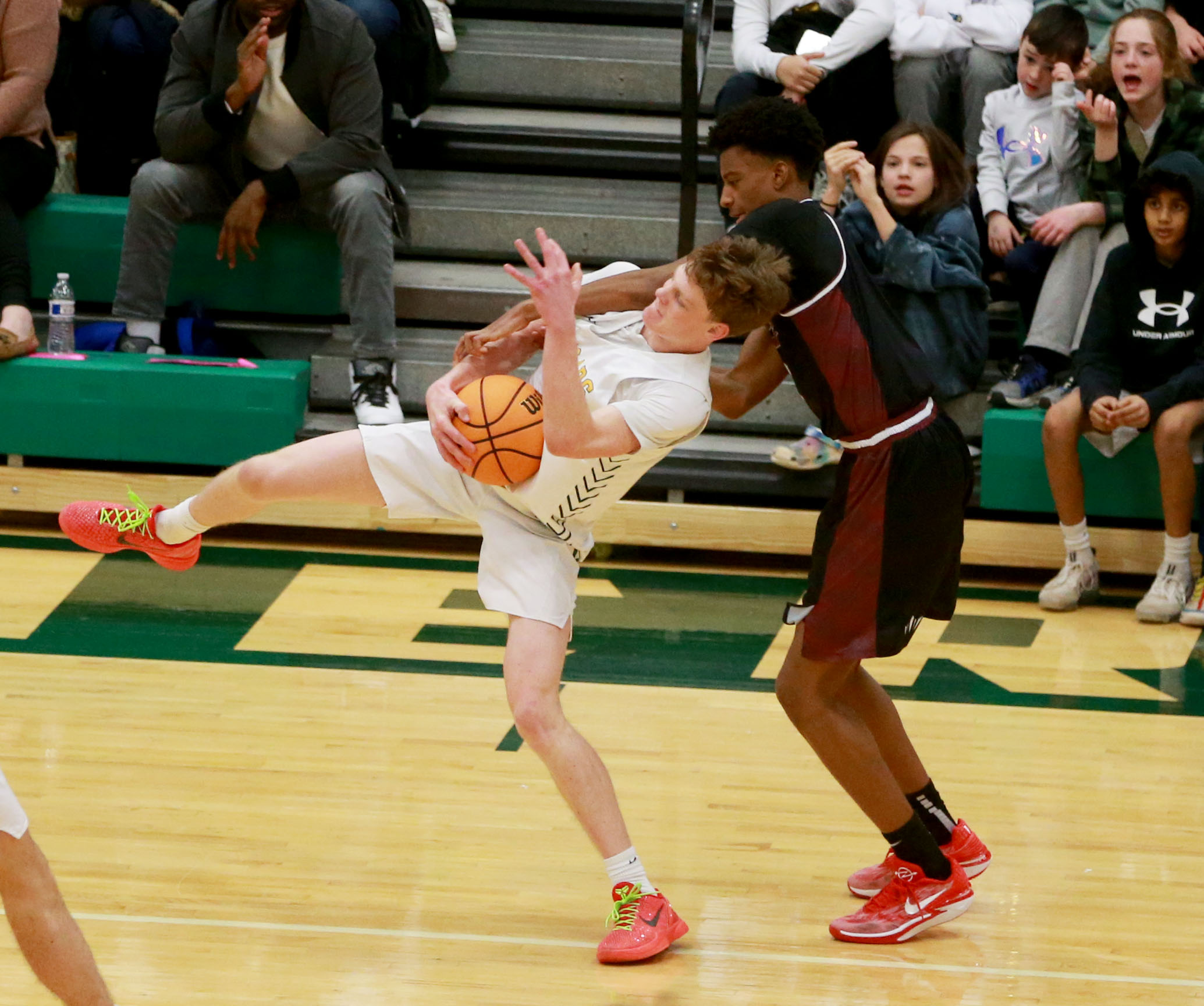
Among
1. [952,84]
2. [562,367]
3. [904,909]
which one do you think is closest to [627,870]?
[904,909]

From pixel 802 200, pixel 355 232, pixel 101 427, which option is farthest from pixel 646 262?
pixel 802 200

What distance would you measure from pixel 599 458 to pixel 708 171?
4141 millimetres

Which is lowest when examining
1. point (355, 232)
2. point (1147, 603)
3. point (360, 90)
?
point (1147, 603)

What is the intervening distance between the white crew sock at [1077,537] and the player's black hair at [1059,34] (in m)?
1.76

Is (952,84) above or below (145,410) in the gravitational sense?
above

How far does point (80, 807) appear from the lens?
3562 millimetres

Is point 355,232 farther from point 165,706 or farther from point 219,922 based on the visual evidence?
point 219,922

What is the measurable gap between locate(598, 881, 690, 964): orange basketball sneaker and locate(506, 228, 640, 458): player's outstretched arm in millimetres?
835

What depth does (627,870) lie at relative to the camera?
9.93 ft

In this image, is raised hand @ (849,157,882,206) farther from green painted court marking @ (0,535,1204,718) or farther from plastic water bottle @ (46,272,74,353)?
plastic water bottle @ (46,272,74,353)

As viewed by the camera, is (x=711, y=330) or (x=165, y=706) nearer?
(x=711, y=330)

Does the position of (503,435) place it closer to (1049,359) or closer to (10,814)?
(10,814)

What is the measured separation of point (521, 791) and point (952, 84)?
3708 millimetres

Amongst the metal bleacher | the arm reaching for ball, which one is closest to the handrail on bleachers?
the metal bleacher
